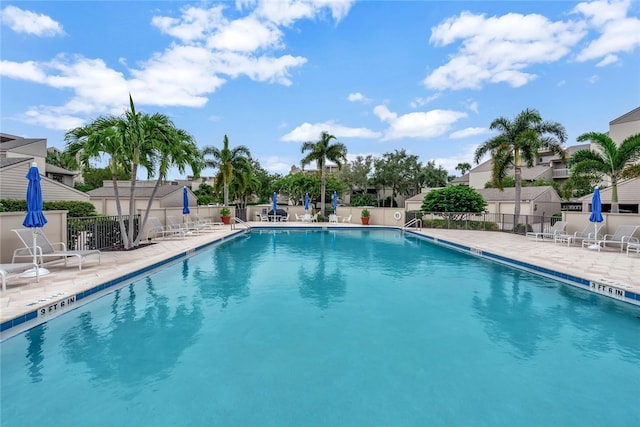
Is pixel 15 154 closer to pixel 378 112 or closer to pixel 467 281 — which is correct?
pixel 378 112

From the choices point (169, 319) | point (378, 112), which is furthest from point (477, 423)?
point (378, 112)

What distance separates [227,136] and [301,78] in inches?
270

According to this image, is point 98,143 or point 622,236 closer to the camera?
point 98,143

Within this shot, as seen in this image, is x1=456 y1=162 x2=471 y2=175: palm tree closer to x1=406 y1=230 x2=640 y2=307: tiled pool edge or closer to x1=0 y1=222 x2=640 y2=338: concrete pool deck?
x1=0 y1=222 x2=640 y2=338: concrete pool deck

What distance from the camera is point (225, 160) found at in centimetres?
2367

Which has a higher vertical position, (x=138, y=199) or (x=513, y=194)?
(x=513, y=194)

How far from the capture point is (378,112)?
2916cm

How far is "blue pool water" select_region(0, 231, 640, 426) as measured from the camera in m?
2.95

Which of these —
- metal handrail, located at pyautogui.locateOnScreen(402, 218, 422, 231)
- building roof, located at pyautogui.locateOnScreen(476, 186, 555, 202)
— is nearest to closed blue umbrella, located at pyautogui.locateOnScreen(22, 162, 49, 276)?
metal handrail, located at pyautogui.locateOnScreen(402, 218, 422, 231)

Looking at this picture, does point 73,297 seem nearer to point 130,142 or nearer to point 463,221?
point 130,142

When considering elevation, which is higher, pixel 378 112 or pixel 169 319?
pixel 378 112

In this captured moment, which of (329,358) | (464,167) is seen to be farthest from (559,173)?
(329,358)

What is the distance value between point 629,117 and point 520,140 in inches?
527

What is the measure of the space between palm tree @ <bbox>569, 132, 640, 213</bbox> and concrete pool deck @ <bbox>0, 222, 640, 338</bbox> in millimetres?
4768
